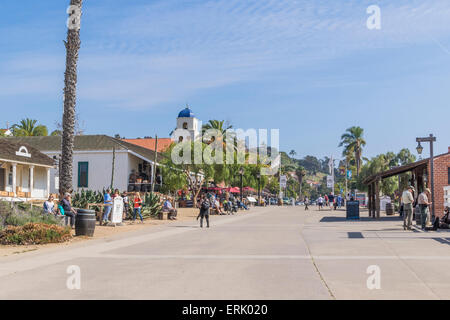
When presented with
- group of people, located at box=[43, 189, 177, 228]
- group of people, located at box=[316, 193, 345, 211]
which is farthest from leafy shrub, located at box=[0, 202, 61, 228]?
group of people, located at box=[316, 193, 345, 211]

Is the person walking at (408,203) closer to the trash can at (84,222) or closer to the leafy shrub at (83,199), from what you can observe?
the trash can at (84,222)

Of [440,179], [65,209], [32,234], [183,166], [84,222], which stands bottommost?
[32,234]

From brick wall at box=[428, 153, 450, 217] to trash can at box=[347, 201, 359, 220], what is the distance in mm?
4440

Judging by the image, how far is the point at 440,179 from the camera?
86.1ft

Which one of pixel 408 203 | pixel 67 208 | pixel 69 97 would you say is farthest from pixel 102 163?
pixel 408 203

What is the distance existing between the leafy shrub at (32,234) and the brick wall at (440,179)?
1887 cm

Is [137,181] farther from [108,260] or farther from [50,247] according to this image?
[108,260]

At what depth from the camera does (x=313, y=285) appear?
7898 mm

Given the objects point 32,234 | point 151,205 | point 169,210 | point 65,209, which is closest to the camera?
point 32,234

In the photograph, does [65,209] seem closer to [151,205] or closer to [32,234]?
[32,234]

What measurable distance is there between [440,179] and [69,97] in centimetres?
1839

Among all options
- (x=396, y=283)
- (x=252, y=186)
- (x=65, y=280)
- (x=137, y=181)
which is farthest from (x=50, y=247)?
(x=252, y=186)

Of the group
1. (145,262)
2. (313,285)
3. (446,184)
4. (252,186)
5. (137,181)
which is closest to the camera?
(313,285)
